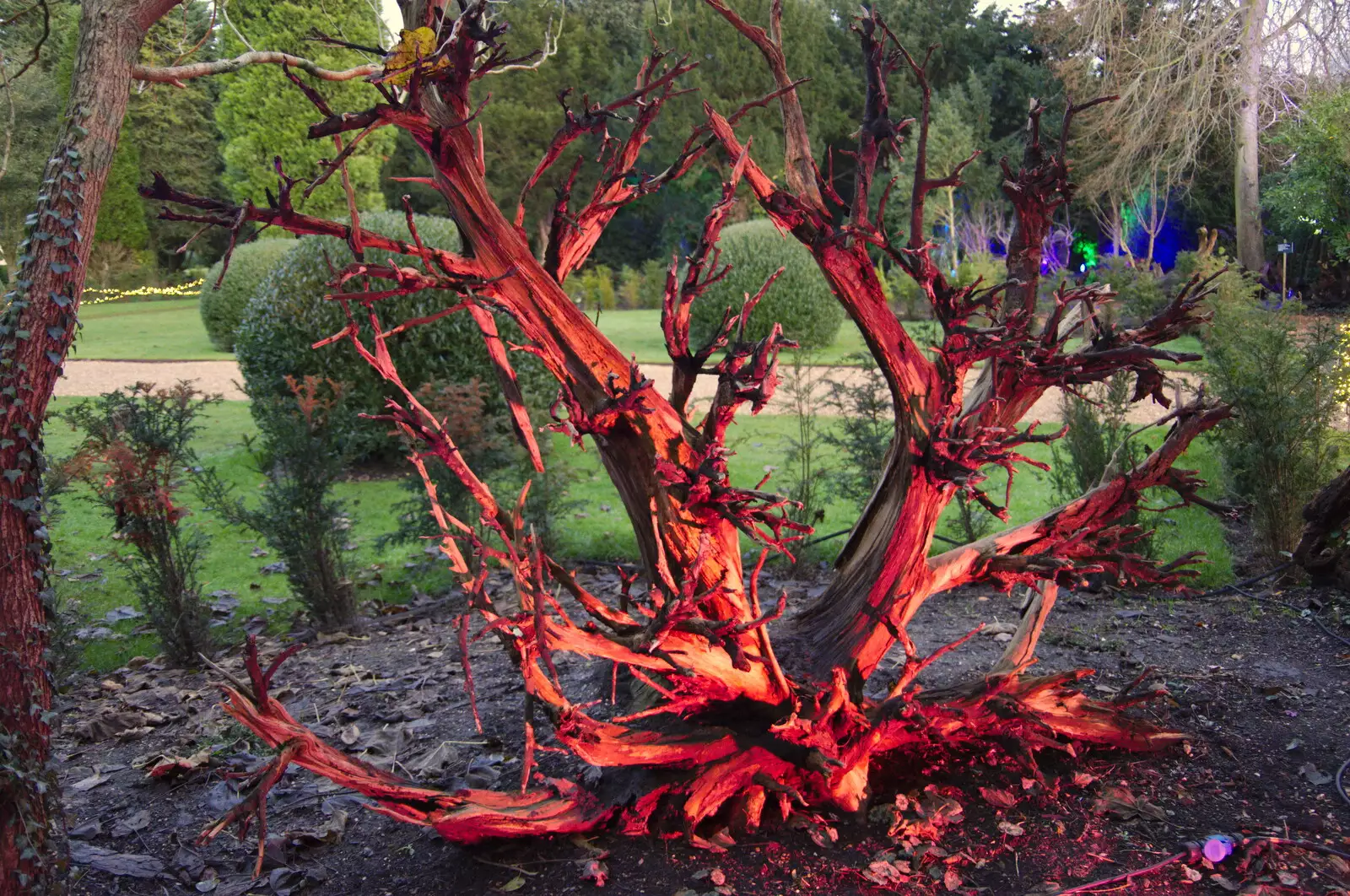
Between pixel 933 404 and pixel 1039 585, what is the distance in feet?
2.08

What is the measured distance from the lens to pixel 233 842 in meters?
2.69

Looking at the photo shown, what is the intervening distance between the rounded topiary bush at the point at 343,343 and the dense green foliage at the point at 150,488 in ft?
9.53

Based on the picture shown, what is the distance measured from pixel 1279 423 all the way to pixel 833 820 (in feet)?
10.7

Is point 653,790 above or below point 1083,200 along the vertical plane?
below

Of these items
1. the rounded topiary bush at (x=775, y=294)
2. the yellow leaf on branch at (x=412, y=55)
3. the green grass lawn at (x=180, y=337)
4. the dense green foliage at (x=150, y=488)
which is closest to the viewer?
the yellow leaf on branch at (x=412, y=55)

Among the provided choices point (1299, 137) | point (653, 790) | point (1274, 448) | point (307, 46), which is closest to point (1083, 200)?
point (1299, 137)

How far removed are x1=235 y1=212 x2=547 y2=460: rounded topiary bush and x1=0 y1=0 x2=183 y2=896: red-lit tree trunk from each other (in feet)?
15.3

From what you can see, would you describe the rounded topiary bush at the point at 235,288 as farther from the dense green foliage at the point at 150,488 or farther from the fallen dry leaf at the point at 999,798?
the fallen dry leaf at the point at 999,798

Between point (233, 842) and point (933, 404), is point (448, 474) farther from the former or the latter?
point (933, 404)

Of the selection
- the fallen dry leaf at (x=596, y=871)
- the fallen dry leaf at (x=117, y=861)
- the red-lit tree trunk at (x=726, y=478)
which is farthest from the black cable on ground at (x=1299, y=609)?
the fallen dry leaf at (x=117, y=861)

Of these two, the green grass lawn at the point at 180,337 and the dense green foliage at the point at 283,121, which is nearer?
the green grass lawn at the point at 180,337

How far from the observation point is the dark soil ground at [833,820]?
7.66ft

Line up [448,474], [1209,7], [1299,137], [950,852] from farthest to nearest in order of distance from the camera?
[1209,7] → [1299,137] → [448,474] → [950,852]

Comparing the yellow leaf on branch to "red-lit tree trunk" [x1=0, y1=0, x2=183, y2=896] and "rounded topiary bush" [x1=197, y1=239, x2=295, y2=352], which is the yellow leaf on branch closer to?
"red-lit tree trunk" [x1=0, y1=0, x2=183, y2=896]
